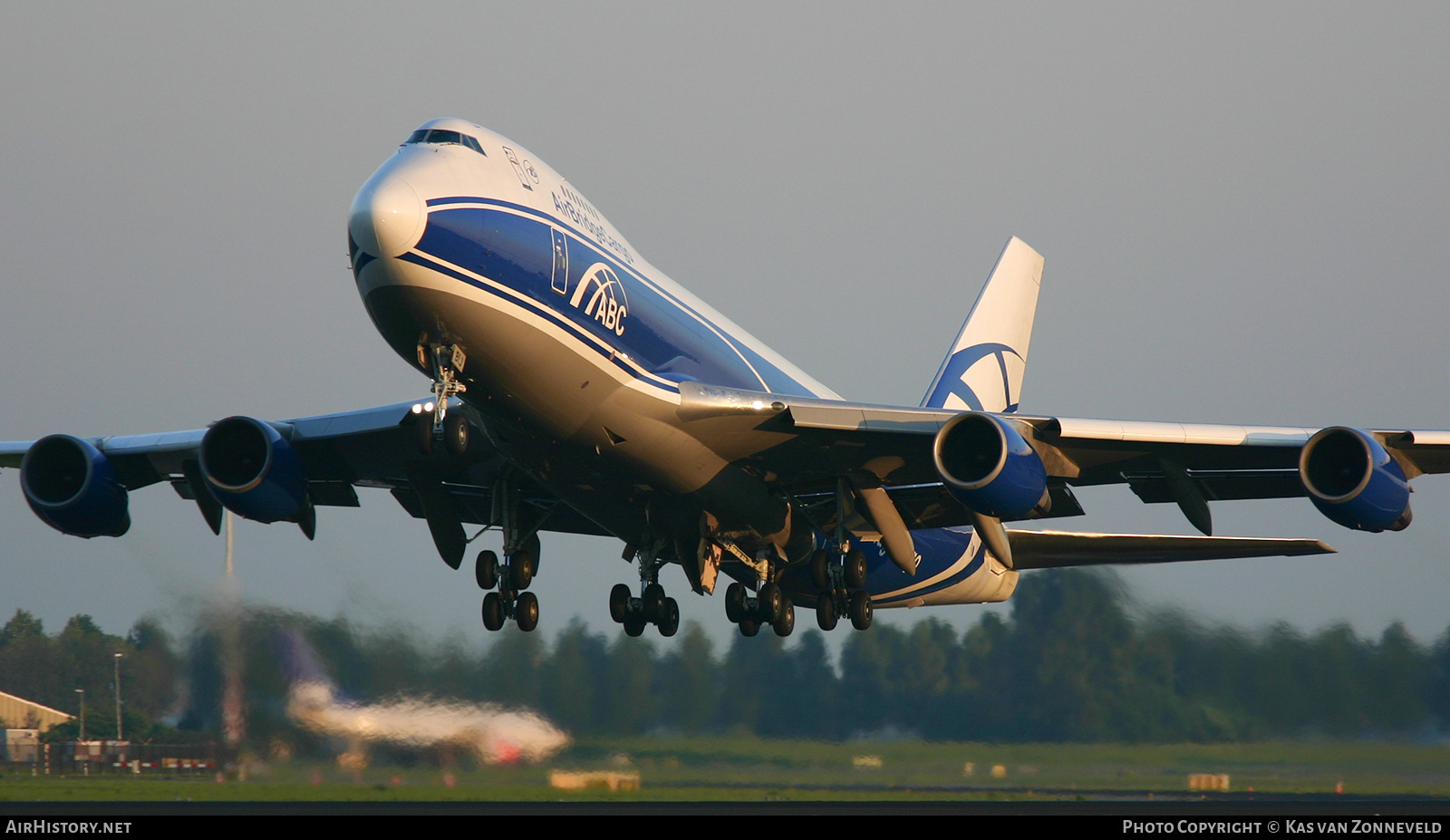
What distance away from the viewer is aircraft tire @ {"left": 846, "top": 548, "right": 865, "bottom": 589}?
22734 mm

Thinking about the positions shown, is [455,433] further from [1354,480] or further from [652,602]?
[1354,480]

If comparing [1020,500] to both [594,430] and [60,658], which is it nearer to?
[594,430]

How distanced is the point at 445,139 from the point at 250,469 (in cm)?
749

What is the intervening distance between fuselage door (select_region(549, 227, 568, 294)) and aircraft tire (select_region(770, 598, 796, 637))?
878 cm

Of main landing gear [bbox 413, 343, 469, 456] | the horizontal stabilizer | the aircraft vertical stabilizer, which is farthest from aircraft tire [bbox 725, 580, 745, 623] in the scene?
main landing gear [bbox 413, 343, 469, 456]

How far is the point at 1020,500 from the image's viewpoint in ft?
63.1

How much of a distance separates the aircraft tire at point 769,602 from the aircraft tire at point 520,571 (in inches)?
162

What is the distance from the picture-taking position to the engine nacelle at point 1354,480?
1925cm

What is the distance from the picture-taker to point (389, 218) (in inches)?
639

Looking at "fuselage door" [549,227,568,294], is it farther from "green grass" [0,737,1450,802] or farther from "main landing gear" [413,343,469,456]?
"green grass" [0,737,1450,802]

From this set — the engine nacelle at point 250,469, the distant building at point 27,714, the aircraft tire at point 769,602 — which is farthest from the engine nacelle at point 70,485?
the aircraft tire at point 769,602

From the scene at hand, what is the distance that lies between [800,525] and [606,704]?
5.85 m

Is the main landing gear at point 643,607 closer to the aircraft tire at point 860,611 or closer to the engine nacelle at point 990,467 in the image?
the aircraft tire at point 860,611

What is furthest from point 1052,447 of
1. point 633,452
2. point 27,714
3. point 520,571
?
point 27,714
